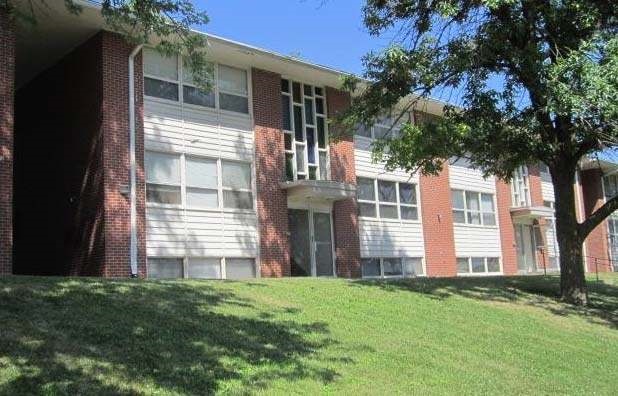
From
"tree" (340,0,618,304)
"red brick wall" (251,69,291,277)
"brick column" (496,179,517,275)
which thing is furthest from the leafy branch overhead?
→ "brick column" (496,179,517,275)

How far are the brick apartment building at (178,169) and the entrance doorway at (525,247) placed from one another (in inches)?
337

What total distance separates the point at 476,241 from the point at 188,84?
575 inches

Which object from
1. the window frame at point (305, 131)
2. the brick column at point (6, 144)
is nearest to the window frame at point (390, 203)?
the window frame at point (305, 131)

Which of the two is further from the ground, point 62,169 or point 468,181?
point 468,181

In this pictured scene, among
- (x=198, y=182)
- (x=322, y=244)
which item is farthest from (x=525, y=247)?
(x=198, y=182)

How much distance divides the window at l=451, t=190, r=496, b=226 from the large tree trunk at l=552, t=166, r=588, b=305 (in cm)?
1127

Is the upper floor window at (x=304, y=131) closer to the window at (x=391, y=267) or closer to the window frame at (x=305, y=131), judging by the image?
the window frame at (x=305, y=131)

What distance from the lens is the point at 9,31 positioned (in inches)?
604

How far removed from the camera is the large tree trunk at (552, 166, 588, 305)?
16344 millimetres

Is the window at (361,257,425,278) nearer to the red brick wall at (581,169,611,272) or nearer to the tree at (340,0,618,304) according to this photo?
the tree at (340,0,618,304)

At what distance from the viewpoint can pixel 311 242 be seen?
21.6 meters

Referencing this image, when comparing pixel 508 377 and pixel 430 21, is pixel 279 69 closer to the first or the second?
pixel 430 21

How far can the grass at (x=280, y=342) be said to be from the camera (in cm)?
705

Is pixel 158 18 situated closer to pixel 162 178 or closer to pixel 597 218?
pixel 162 178
